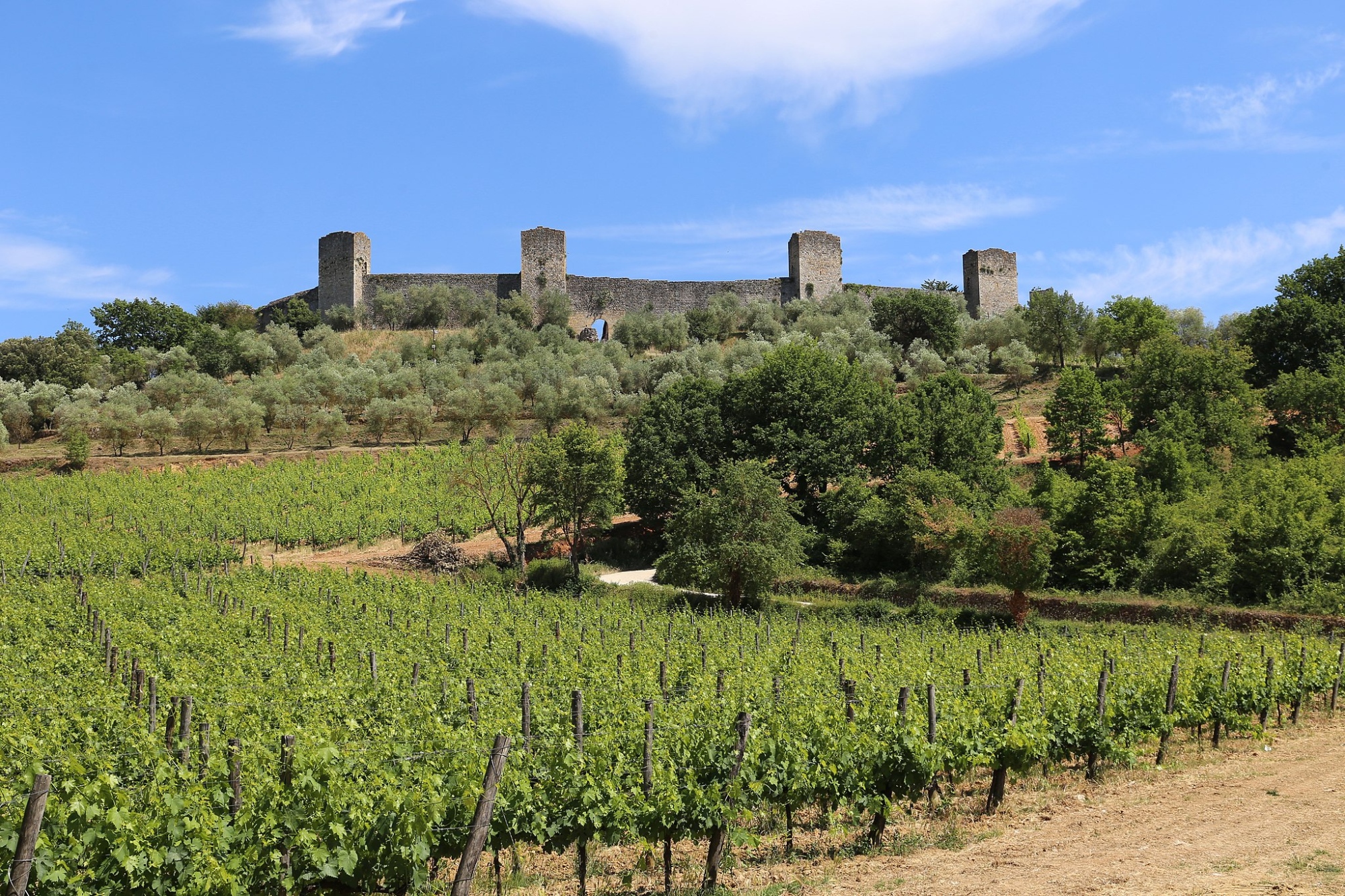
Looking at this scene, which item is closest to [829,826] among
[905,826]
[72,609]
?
[905,826]

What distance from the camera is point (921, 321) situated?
2114 inches

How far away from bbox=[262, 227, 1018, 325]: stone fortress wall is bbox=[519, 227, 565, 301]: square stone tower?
A: 40mm

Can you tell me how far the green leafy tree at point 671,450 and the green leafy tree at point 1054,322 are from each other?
23.2 m

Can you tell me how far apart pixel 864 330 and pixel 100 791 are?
48.6m

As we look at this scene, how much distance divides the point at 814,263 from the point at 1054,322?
62.2 ft

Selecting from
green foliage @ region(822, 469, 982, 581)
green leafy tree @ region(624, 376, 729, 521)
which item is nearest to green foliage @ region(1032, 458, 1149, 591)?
green foliage @ region(822, 469, 982, 581)

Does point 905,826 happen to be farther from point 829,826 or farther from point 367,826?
point 367,826

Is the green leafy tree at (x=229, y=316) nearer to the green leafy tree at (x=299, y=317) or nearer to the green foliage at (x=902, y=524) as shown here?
the green leafy tree at (x=299, y=317)

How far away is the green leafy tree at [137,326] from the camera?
6222 centimetres

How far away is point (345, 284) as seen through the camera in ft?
205

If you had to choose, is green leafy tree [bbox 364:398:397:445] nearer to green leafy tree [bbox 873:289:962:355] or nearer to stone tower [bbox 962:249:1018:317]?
green leafy tree [bbox 873:289:962:355]

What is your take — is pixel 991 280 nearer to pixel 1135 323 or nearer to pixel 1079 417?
pixel 1135 323

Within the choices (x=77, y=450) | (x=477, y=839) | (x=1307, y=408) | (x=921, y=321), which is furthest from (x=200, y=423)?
(x=477, y=839)

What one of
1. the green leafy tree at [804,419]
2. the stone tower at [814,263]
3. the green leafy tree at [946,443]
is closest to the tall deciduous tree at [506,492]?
the green leafy tree at [804,419]
